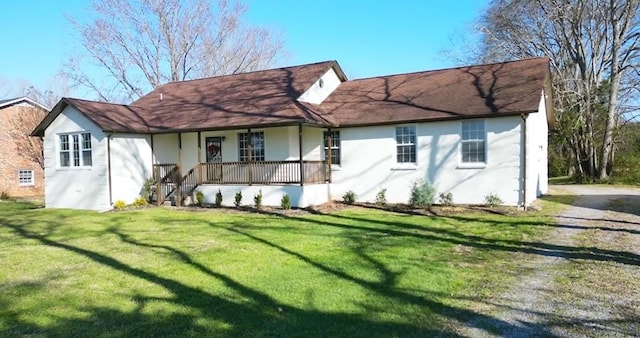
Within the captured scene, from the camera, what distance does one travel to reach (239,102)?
1966cm

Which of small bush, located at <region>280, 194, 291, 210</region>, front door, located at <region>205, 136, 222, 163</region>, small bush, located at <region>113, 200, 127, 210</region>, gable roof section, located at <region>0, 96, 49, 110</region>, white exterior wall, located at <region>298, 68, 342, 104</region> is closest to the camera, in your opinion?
small bush, located at <region>280, 194, 291, 210</region>

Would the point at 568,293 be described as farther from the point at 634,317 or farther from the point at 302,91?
the point at 302,91

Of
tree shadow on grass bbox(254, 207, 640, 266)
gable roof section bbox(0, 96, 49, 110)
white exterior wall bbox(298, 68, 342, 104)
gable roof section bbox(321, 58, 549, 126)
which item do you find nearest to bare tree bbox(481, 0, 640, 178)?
gable roof section bbox(321, 58, 549, 126)

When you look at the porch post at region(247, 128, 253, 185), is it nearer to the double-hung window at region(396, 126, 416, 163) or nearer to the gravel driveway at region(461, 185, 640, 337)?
the double-hung window at region(396, 126, 416, 163)

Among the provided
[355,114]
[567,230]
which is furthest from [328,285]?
[355,114]

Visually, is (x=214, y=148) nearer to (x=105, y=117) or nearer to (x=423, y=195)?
(x=105, y=117)

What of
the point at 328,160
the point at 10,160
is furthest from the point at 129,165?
the point at 10,160

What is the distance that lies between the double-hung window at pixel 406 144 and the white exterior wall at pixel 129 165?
10.1 m

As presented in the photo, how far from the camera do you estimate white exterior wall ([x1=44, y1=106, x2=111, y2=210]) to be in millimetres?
17719

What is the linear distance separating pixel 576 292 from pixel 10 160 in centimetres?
3417

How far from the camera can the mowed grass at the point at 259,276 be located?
5094 mm

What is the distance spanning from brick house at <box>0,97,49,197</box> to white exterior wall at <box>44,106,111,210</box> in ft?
46.6

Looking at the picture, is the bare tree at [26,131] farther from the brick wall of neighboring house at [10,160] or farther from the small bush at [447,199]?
the small bush at [447,199]

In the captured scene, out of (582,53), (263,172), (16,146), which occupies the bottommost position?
(263,172)
